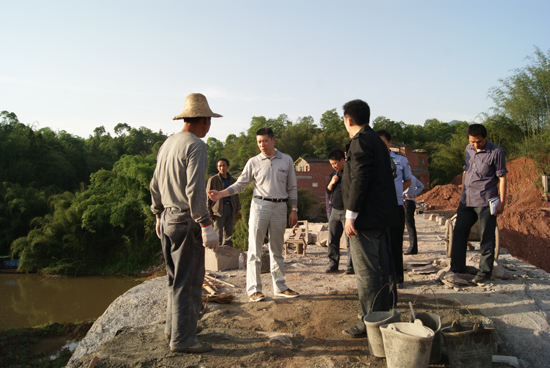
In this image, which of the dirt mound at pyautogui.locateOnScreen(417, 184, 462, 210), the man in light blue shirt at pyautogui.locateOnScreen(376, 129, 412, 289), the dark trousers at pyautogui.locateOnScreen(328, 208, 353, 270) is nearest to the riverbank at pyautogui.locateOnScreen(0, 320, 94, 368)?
the dark trousers at pyautogui.locateOnScreen(328, 208, 353, 270)

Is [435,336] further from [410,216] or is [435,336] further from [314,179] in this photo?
[314,179]

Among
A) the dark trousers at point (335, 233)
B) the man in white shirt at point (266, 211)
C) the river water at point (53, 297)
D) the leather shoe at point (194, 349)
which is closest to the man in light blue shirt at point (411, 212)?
the dark trousers at point (335, 233)

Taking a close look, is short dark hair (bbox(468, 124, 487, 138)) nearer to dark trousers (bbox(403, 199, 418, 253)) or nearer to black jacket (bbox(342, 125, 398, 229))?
black jacket (bbox(342, 125, 398, 229))

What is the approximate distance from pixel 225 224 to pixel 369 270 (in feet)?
18.0

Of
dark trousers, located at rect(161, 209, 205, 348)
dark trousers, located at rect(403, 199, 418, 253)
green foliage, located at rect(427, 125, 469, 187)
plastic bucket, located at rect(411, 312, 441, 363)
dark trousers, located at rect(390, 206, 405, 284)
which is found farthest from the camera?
green foliage, located at rect(427, 125, 469, 187)

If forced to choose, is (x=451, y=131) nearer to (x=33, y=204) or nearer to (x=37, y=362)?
(x=33, y=204)

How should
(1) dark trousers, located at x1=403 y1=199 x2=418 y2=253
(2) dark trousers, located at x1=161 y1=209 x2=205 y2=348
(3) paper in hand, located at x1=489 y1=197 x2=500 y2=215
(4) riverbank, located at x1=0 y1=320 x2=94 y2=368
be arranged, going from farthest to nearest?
(4) riverbank, located at x1=0 y1=320 x2=94 y2=368
(1) dark trousers, located at x1=403 y1=199 x2=418 y2=253
(3) paper in hand, located at x1=489 y1=197 x2=500 y2=215
(2) dark trousers, located at x1=161 y1=209 x2=205 y2=348

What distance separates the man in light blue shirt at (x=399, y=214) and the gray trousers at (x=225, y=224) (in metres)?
3.92

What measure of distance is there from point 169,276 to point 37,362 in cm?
940

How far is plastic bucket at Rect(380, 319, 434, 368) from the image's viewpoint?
258cm

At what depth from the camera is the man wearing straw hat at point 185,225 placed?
3.15m

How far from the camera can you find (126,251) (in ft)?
91.8

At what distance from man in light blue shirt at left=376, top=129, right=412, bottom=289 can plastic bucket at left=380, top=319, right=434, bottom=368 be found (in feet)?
4.47

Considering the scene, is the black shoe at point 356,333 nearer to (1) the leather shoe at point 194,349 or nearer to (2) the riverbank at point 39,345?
(1) the leather shoe at point 194,349
